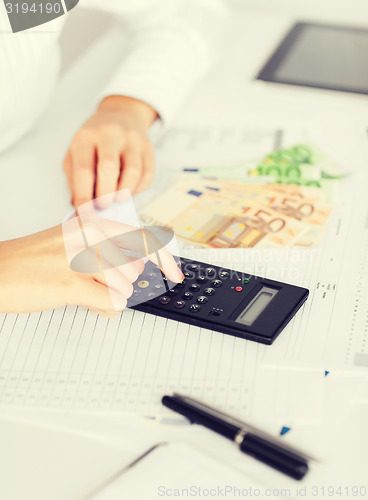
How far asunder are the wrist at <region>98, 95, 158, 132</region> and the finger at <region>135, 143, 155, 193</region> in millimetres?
56

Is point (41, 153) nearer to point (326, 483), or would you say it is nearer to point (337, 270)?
point (337, 270)

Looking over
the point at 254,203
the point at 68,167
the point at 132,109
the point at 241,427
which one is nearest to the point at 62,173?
the point at 68,167

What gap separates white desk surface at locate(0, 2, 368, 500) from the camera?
0.42 metres

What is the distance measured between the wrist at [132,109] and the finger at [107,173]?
3.2 inches

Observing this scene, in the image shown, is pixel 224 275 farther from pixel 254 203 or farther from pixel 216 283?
pixel 254 203

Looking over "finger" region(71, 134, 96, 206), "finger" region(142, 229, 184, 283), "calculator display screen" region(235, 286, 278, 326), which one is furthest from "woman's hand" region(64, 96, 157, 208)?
"calculator display screen" region(235, 286, 278, 326)

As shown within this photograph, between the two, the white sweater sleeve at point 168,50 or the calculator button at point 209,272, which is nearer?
the calculator button at point 209,272

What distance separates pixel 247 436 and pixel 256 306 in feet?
0.43

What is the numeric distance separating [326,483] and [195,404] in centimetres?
11

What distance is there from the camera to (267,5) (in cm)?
112

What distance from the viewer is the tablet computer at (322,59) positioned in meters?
0.90

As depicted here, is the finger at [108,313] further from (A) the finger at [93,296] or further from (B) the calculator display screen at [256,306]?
(B) the calculator display screen at [256,306]

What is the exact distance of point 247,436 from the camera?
408 millimetres

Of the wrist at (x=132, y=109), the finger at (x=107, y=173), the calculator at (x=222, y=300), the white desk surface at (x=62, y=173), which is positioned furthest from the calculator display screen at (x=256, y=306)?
the wrist at (x=132, y=109)
